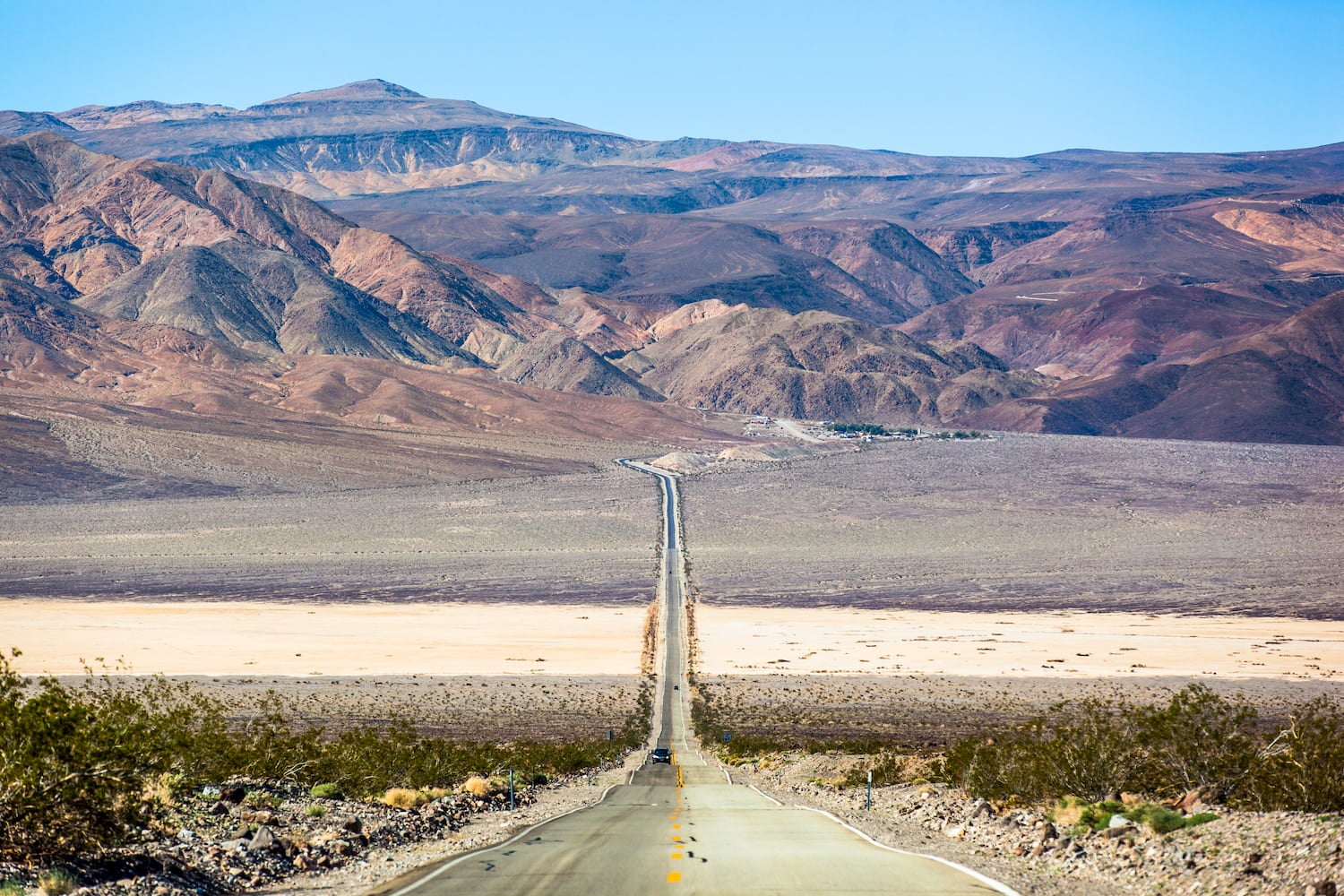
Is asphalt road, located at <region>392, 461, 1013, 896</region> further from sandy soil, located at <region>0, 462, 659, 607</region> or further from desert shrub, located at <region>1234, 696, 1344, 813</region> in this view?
sandy soil, located at <region>0, 462, 659, 607</region>

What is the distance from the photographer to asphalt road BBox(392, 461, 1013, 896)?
1212 cm

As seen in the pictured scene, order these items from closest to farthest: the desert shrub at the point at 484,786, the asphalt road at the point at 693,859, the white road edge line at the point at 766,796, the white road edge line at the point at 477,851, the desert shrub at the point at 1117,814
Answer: the asphalt road at the point at 693,859 → the white road edge line at the point at 477,851 → the desert shrub at the point at 1117,814 → the desert shrub at the point at 484,786 → the white road edge line at the point at 766,796

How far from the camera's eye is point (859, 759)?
1079 inches

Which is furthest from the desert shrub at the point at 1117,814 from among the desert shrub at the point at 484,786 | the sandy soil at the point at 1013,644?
the sandy soil at the point at 1013,644

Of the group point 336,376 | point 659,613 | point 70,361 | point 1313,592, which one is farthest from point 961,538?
point 70,361

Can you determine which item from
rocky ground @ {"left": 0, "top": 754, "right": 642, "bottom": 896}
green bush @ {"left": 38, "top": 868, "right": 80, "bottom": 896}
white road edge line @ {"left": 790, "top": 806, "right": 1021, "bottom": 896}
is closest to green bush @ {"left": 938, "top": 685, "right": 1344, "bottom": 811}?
white road edge line @ {"left": 790, "top": 806, "right": 1021, "bottom": 896}

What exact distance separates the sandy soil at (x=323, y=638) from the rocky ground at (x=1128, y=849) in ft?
107

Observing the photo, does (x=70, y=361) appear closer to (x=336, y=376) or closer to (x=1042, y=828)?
(x=336, y=376)

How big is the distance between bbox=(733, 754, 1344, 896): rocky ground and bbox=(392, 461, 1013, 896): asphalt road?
833mm

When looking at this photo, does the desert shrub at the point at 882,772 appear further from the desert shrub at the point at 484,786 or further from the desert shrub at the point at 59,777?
the desert shrub at the point at 59,777

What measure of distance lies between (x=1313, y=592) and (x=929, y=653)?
101 ft

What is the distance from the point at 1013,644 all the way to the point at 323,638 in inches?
1167

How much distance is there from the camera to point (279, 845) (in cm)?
1378

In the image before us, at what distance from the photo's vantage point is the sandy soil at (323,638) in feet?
160
